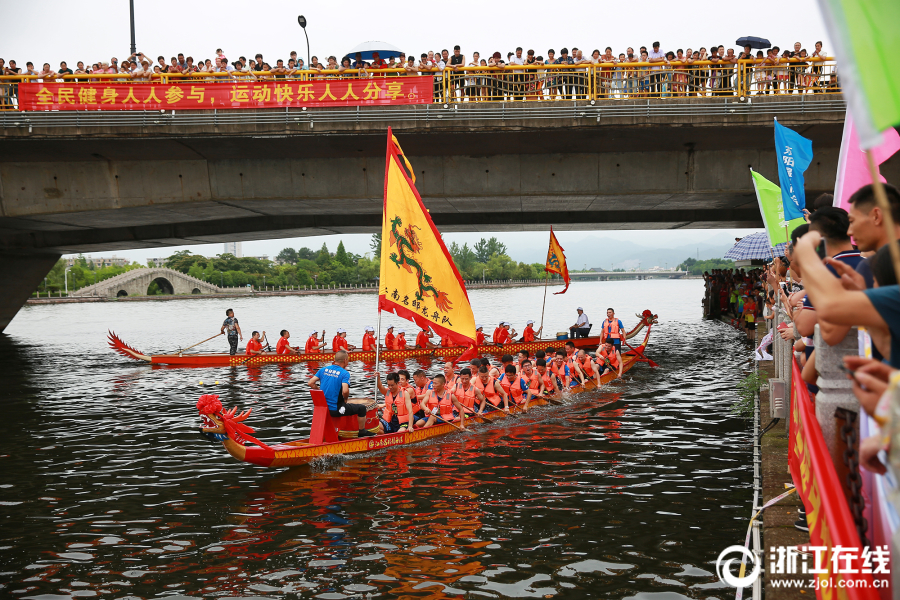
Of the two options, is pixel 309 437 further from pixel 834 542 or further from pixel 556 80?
pixel 556 80

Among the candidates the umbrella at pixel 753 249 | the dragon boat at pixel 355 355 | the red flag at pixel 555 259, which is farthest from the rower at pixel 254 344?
the umbrella at pixel 753 249

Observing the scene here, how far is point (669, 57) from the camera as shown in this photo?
2200cm

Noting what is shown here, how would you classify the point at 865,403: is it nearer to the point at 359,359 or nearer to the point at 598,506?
the point at 598,506

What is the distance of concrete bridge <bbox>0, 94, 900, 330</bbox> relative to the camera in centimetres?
1880

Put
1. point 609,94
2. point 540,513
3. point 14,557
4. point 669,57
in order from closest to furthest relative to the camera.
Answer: point 14,557, point 540,513, point 609,94, point 669,57

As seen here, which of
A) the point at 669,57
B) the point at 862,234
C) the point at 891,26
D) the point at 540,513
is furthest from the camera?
the point at 669,57

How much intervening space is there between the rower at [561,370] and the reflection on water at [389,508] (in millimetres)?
516

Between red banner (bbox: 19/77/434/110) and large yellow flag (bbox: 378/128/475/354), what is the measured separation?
8199mm

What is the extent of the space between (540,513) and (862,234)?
6.62 m

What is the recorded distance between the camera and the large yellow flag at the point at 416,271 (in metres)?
11.6

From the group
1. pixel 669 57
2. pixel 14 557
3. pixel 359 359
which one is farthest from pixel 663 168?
pixel 14 557

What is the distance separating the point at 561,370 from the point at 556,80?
9.22 metres

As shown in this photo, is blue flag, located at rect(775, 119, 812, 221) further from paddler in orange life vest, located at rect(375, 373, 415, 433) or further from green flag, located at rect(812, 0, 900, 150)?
green flag, located at rect(812, 0, 900, 150)

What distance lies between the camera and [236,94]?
19641 mm
